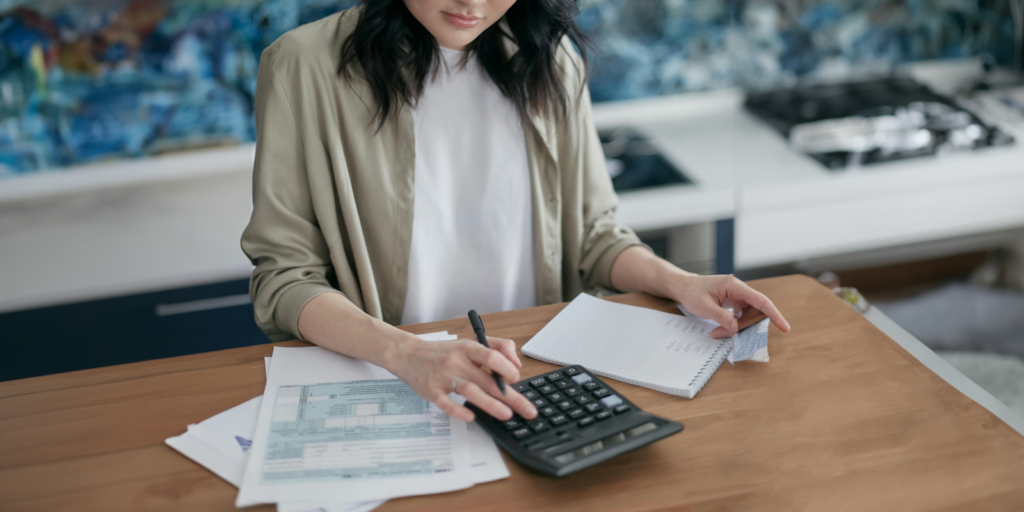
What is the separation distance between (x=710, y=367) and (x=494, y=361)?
266mm

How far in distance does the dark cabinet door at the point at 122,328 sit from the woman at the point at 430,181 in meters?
0.72

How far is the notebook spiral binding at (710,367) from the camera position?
2.78 feet

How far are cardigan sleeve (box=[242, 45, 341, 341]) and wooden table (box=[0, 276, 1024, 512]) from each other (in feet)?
0.43

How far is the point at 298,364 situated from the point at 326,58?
1.48 feet

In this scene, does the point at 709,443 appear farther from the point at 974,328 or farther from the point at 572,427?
the point at 974,328

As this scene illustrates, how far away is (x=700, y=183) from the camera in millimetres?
1940

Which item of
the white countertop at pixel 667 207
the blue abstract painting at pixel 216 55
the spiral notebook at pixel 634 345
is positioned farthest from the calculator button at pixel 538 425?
the blue abstract painting at pixel 216 55

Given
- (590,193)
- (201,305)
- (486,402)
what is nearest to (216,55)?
(201,305)

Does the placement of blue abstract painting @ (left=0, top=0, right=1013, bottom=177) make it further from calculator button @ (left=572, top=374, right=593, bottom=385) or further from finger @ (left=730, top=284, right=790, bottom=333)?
calculator button @ (left=572, top=374, right=593, bottom=385)

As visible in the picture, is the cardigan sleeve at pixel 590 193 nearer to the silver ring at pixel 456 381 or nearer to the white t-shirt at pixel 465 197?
the white t-shirt at pixel 465 197

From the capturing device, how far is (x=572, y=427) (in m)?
0.75

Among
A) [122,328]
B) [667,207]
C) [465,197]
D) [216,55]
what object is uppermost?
[216,55]

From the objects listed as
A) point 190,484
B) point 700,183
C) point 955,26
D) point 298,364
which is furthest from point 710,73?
point 190,484

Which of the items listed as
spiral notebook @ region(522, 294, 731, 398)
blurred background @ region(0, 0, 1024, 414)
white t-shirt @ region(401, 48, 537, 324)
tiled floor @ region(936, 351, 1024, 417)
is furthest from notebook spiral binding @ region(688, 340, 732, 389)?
tiled floor @ region(936, 351, 1024, 417)
